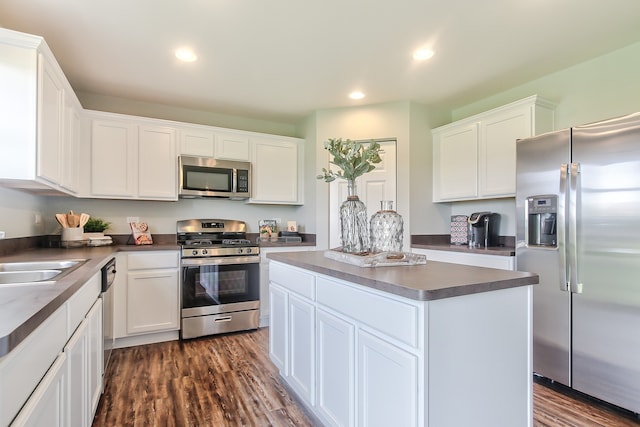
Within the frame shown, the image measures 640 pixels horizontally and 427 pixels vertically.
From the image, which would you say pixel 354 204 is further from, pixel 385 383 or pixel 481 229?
pixel 481 229

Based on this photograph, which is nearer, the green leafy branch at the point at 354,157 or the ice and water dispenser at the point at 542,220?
the green leafy branch at the point at 354,157

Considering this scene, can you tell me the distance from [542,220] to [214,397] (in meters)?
2.62

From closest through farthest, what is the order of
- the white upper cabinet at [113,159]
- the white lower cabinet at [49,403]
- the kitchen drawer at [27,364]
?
the kitchen drawer at [27,364] → the white lower cabinet at [49,403] → the white upper cabinet at [113,159]

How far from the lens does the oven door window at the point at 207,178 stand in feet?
12.0

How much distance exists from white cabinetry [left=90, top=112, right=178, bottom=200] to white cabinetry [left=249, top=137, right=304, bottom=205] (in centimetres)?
92

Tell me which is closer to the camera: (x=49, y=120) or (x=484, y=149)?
(x=49, y=120)

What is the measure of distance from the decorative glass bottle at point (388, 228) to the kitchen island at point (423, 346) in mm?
174

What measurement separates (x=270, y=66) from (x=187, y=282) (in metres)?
2.18

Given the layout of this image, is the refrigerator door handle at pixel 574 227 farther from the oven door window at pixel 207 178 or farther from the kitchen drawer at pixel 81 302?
the oven door window at pixel 207 178

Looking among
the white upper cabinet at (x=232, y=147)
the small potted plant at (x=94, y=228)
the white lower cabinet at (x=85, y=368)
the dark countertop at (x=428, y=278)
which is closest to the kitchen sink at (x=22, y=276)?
the white lower cabinet at (x=85, y=368)

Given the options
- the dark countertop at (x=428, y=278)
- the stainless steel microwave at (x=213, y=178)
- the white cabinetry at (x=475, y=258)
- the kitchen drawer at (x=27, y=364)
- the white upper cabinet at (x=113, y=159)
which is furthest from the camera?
the stainless steel microwave at (x=213, y=178)

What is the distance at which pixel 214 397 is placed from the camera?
2.23 m

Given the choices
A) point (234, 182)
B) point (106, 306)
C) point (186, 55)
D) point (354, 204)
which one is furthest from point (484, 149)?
point (106, 306)

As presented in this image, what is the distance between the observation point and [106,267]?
219 cm
